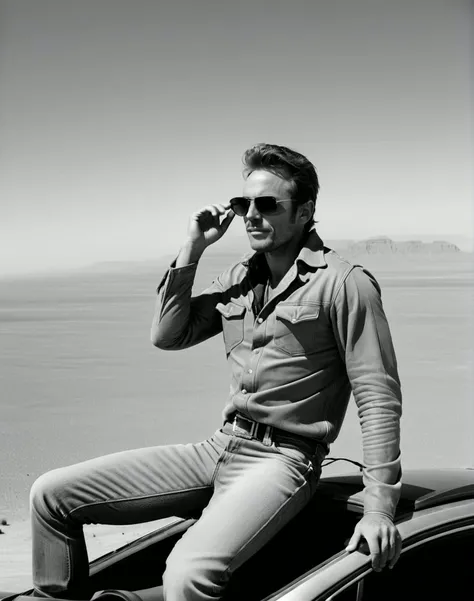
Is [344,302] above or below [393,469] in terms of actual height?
above

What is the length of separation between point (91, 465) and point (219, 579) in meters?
0.62

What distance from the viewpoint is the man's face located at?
2.89m

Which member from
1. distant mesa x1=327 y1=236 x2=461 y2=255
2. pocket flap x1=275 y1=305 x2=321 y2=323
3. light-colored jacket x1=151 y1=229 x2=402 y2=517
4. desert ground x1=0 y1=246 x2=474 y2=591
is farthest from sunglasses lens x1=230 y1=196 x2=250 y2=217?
distant mesa x1=327 y1=236 x2=461 y2=255

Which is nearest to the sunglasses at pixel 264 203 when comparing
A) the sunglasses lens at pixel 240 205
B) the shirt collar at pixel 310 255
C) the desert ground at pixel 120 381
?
the sunglasses lens at pixel 240 205

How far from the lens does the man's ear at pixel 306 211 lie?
2.94 m

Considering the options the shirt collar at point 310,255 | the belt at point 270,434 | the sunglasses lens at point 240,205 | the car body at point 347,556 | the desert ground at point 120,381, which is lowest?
the desert ground at point 120,381

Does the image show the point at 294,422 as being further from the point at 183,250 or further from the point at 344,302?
the point at 183,250

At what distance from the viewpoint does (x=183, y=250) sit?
3.12 m

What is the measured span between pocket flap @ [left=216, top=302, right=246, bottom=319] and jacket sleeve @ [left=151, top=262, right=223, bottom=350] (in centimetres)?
9

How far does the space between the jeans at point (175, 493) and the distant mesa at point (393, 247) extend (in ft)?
73.9

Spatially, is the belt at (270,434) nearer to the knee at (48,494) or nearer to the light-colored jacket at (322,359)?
the light-colored jacket at (322,359)

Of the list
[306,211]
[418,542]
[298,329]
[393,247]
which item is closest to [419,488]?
[418,542]

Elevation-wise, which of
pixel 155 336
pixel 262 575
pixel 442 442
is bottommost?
pixel 442 442

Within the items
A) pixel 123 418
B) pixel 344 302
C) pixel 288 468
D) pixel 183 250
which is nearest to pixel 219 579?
pixel 288 468
